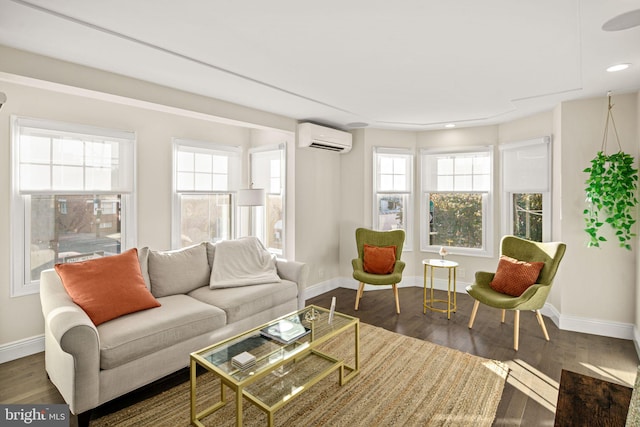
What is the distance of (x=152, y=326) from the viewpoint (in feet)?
8.09

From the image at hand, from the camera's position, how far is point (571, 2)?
1.81 metres

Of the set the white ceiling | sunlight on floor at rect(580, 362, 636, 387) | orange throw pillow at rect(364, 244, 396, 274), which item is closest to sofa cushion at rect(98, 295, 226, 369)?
the white ceiling

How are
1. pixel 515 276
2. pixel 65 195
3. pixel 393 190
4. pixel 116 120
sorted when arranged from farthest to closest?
pixel 393 190 → pixel 116 120 → pixel 515 276 → pixel 65 195

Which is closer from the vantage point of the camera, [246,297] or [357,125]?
[246,297]

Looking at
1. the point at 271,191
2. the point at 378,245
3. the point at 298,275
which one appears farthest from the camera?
the point at 271,191

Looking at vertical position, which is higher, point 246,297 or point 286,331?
point 246,297

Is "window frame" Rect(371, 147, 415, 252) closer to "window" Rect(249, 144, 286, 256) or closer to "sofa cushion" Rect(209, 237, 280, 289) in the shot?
"window" Rect(249, 144, 286, 256)

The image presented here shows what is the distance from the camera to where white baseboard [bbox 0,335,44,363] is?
2861 millimetres

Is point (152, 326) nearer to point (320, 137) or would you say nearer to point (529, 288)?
point (320, 137)

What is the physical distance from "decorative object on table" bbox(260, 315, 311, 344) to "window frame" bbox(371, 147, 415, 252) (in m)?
2.73

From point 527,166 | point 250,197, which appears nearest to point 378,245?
point 250,197

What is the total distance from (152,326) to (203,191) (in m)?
2.36

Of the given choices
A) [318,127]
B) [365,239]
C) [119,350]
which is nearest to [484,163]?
[365,239]

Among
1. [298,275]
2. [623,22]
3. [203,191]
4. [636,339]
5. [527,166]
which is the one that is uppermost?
[623,22]
